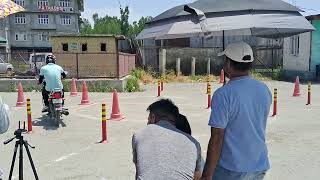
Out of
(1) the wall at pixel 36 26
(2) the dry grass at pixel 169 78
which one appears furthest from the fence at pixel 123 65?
(1) the wall at pixel 36 26

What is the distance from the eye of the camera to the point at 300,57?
26.8m

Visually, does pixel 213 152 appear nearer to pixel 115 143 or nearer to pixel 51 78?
pixel 115 143

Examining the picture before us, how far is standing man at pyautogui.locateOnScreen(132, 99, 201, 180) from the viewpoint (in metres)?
2.73

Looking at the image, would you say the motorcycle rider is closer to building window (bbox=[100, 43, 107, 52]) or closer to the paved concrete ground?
the paved concrete ground

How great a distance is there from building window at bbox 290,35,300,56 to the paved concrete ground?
566 inches

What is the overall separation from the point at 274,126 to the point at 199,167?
766cm

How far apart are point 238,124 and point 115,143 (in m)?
5.59

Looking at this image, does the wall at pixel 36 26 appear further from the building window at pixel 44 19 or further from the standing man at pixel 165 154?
the standing man at pixel 165 154

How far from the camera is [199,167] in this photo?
296 cm

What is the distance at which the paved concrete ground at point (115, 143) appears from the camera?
21.1 ft

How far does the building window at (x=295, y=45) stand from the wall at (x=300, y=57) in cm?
28

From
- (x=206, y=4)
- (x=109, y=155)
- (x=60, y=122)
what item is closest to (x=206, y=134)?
(x=109, y=155)

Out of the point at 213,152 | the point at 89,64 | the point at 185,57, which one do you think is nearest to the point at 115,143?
the point at 213,152

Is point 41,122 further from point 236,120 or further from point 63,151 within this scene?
point 236,120
